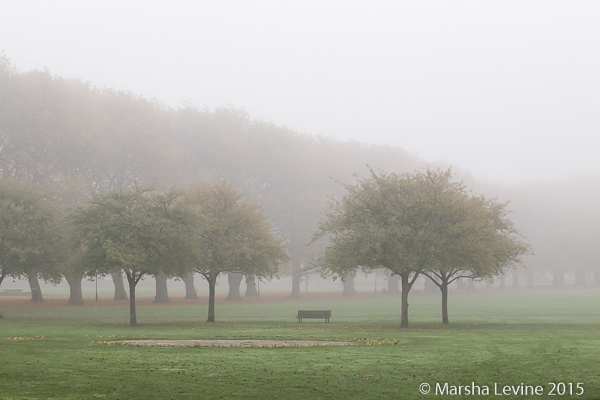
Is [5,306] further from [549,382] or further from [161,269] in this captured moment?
[549,382]

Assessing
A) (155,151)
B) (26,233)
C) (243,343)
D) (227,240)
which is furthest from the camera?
(155,151)

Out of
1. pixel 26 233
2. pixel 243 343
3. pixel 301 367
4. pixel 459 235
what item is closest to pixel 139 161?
pixel 26 233

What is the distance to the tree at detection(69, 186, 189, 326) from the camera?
35.8m

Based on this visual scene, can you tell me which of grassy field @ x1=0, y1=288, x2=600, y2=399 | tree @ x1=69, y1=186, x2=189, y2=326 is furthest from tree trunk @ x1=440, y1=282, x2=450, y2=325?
tree @ x1=69, y1=186, x2=189, y2=326

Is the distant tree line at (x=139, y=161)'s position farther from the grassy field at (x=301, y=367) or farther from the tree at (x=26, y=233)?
the grassy field at (x=301, y=367)

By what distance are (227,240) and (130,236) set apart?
24.9ft

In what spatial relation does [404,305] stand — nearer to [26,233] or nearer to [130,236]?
[130,236]

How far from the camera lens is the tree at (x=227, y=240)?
40.7m

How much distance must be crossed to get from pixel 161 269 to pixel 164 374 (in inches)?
788

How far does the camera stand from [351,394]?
50.7ft

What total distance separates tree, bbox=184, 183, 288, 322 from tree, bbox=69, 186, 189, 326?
2.35 meters

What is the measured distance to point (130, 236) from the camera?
36000 mm

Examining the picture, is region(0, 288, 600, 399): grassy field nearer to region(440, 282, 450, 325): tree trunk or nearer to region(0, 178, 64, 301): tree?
region(440, 282, 450, 325): tree trunk

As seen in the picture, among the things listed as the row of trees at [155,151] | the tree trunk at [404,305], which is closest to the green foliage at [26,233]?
the row of trees at [155,151]
